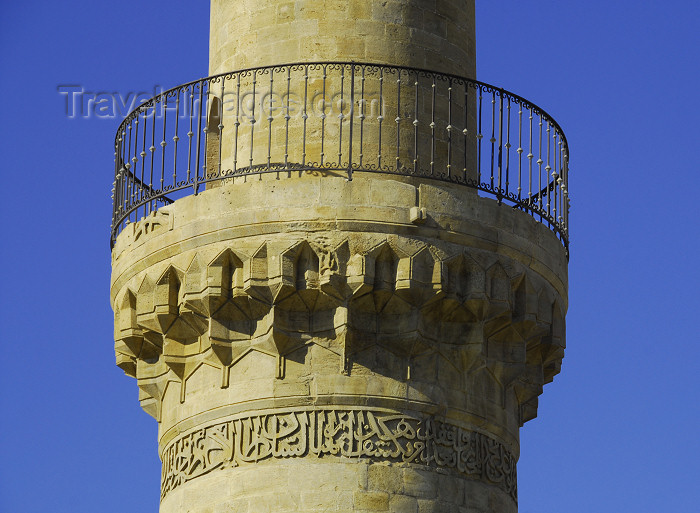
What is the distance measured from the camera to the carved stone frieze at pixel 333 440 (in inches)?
683

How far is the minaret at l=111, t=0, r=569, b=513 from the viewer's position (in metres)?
17.4

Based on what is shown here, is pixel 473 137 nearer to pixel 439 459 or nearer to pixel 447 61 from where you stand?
pixel 447 61

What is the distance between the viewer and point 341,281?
1742 cm

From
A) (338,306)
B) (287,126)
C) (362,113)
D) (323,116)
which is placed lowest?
(338,306)

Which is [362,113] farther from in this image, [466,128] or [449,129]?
[466,128]

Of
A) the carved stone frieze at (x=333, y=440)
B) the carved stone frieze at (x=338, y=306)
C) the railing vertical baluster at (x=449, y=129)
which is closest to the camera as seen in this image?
the carved stone frieze at (x=333, y=440)

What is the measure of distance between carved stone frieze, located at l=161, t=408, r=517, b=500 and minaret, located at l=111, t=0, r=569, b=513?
2 centimetres

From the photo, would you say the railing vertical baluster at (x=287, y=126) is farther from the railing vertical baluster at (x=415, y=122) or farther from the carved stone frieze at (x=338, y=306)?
the railing vertical baluster at (x=415, y=122)

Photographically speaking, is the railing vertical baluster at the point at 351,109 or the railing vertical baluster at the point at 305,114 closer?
the railing vertical baluster at the point at 351,109

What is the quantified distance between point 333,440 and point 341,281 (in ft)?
4.54

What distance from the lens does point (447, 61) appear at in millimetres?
18984

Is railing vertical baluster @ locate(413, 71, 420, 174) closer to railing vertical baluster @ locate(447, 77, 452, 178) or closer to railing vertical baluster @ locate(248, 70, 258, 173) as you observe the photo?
railing vertical baluster @ locate(447, 77, 452, 178)

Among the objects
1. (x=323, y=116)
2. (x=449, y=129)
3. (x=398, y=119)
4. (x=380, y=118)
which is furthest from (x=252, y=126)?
(x=449, y=129)

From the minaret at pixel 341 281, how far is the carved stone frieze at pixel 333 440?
19 millimetres
